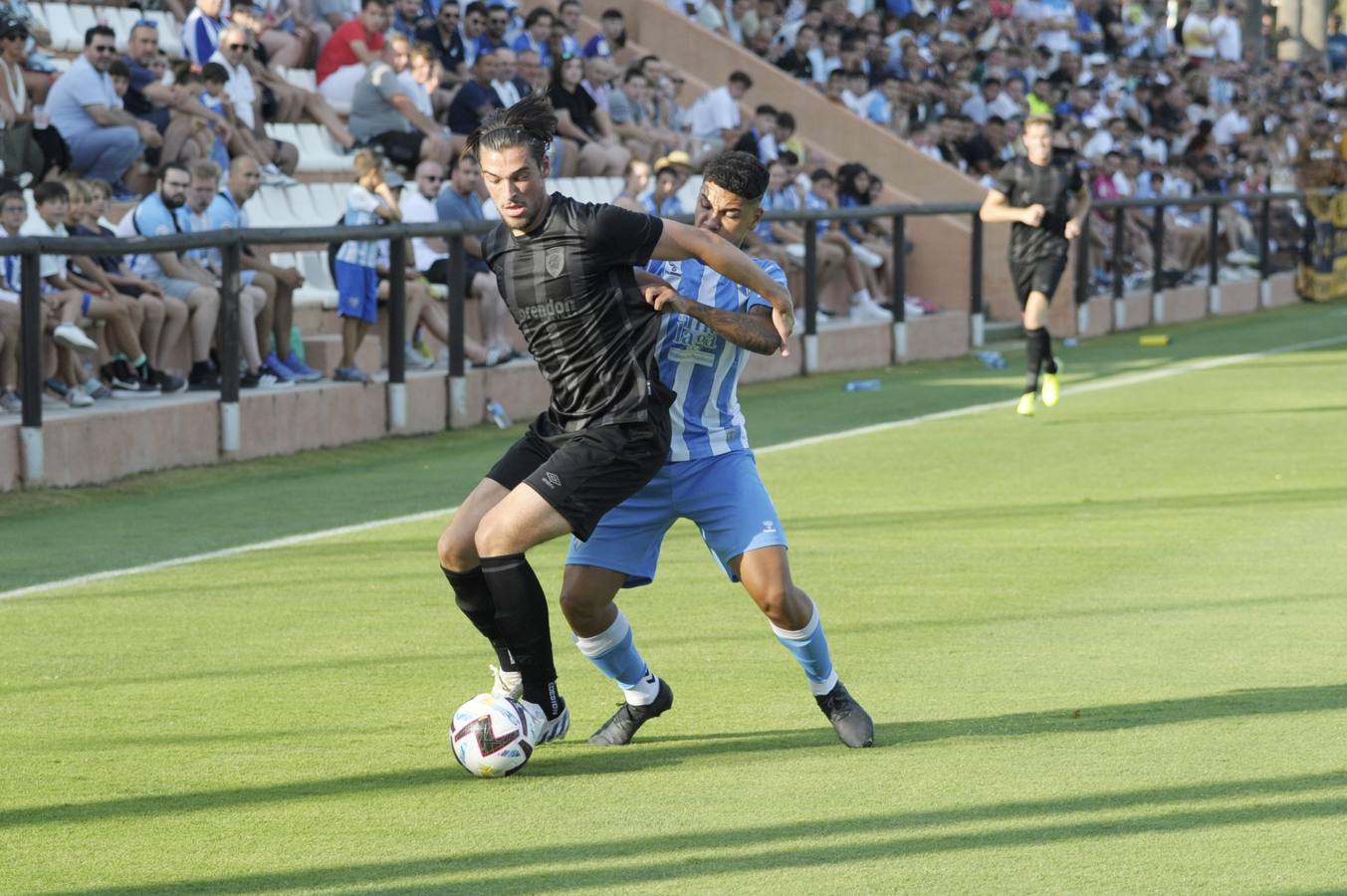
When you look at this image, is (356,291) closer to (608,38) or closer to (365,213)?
(365,213)

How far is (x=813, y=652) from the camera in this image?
6.30 m

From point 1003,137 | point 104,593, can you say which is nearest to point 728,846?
point 104,593

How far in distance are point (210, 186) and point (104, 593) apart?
5.37 metres

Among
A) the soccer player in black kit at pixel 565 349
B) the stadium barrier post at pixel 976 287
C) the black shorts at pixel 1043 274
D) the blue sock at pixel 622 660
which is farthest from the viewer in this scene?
the stadium barrier post at pixel 976 287

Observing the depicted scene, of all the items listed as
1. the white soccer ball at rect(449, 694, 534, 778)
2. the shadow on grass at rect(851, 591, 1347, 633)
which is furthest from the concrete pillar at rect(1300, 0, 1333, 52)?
the white soccer ball at rect(449, 694, 534, 778)

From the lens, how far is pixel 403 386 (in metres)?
14.4

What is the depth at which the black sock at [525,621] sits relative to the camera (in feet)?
19.6

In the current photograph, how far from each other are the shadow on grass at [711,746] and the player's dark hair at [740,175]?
5.37 feet

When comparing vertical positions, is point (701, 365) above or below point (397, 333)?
above

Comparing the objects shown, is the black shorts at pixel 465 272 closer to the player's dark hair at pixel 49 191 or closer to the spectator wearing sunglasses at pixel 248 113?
the spectator wearing sunglasses at pixel 248 113

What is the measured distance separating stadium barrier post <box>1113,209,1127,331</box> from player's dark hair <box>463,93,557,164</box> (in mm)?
19149

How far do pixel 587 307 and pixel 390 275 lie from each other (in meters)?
8.58

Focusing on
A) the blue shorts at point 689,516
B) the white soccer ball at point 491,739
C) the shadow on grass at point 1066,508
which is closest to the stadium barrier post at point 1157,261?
the shadow on grass at point 1066,508

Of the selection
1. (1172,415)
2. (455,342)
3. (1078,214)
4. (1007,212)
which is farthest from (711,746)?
(1078,214)
